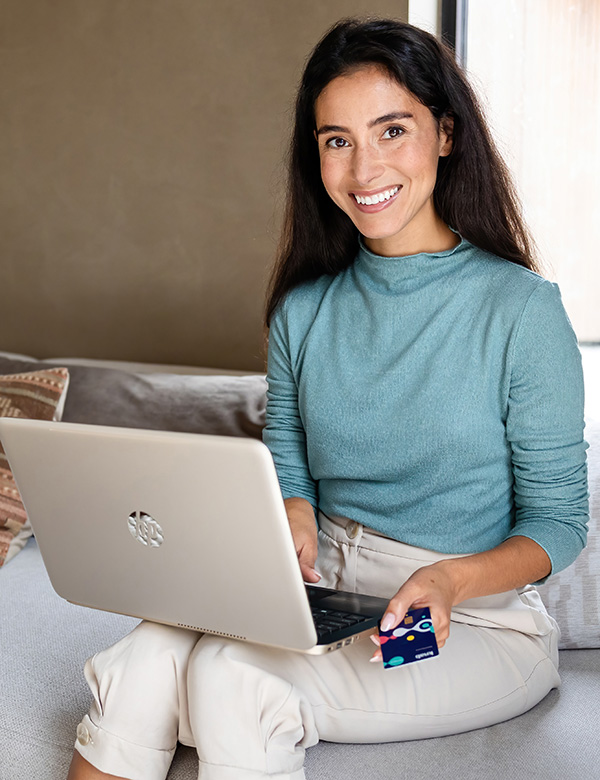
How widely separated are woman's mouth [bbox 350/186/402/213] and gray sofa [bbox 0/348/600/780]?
605 mm

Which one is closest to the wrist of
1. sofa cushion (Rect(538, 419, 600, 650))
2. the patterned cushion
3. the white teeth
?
sofa cushion (Rect(538, 419, 600, 650))

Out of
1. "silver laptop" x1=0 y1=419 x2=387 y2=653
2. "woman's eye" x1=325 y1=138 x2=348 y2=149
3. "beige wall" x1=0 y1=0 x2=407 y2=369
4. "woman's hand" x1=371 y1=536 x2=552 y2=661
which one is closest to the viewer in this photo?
"silver laptop" x1=0 y1=419 x2=387 y2=653

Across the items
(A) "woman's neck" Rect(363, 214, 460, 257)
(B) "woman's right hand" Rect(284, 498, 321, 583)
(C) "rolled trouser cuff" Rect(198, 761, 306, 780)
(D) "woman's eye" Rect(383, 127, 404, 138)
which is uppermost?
(D) "woman's eye" Rect(383, 127, 404, 138)

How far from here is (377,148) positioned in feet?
4.36

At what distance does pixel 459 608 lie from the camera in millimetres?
1278

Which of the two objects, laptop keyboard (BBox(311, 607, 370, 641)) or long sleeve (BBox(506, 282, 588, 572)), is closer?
laptop keyboard (BBox(311, 607, 370, 641))

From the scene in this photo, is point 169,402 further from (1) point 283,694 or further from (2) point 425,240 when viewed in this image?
(1) point 283,694

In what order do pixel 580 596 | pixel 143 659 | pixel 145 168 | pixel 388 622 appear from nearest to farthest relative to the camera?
1. pixel 388 622
2. pixel 143 659
3. pixel 580 596
4. pixel 145 168

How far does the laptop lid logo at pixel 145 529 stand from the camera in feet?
3.32

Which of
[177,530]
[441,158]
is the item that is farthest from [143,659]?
[441,158]

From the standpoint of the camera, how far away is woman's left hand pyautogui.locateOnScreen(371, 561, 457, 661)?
100 cm

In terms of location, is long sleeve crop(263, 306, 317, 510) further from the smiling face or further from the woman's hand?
the woman's hand

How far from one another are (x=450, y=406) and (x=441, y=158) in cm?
41

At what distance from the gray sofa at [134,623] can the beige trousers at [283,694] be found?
0.12 feet
